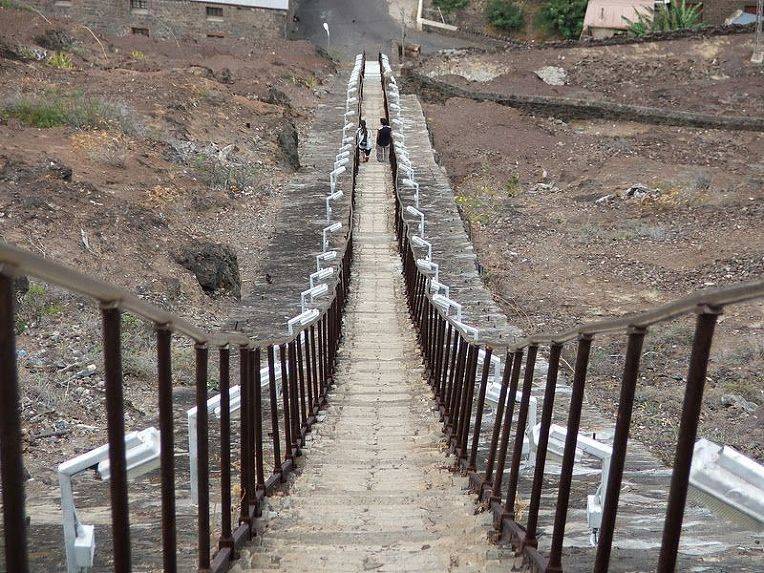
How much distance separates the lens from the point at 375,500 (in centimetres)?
526

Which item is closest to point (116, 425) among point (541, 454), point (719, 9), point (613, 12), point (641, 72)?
point (541, 454)

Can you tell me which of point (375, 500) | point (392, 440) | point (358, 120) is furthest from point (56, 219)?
point (358, 120)

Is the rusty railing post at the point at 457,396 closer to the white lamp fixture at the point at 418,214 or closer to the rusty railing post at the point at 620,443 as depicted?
the rusty railing post at the point at 620,443

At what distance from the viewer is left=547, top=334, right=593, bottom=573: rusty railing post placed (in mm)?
3348

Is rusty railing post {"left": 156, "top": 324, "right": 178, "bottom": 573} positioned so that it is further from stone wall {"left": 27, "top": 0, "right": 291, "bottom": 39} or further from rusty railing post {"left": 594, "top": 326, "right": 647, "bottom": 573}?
stone wall {"left": 27, "top": 0, "right": 291, "bottom": 39}

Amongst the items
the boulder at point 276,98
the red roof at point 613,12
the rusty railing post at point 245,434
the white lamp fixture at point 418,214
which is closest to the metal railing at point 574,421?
the rusty railing post at point 245,434

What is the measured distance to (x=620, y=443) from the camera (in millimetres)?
2922

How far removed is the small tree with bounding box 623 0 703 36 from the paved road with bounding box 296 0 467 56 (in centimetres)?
867

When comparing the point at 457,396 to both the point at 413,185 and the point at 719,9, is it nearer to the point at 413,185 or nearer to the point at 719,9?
the point at 413,185

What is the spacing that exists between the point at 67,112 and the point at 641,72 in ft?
81.8

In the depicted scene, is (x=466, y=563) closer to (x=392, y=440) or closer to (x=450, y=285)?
(x=392, y=440)

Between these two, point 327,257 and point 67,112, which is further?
point 67,112

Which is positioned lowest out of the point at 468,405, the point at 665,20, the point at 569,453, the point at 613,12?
the point at 468,405

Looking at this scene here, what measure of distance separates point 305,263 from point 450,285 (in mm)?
2471
